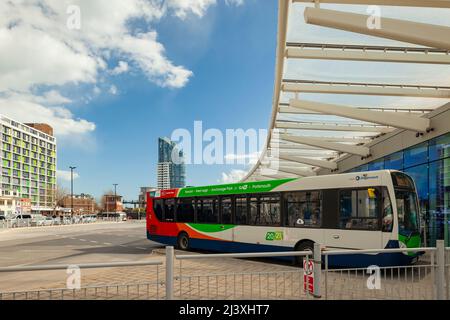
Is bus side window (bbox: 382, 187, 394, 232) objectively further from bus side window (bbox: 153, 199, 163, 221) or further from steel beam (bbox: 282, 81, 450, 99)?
bus side window (bbox: 153, 199, 163, 221)

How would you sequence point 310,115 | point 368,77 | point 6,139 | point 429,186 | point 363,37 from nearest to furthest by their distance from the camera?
1. point 363,37
2. point 368,77
3. point 429,186
4. point 310,115
5. point 6,139

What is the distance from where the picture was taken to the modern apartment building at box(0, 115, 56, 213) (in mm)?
108875

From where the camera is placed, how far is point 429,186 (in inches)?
628

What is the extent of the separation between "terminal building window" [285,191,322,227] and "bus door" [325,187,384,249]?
63cm

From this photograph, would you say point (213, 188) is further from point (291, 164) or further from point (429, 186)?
point (291, 164)

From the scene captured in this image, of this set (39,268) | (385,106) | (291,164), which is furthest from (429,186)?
(291,164)

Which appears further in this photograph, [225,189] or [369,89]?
[225,189]

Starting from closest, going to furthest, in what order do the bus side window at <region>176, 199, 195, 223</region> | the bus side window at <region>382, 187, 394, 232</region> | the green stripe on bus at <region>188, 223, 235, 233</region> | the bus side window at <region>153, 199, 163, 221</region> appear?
the bus side window at <region>382, 187, 394, 232</region>, the green stripe on bus at <region>188, 223, 235, 233</region>, the bus side window at <region>176, 199, 195, 223</region>, the bus side window at <region>153, 199, 163, 221</region>

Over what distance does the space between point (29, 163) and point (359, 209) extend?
129277mm

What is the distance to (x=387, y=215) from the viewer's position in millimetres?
9992

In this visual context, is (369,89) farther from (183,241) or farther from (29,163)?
(29,163)

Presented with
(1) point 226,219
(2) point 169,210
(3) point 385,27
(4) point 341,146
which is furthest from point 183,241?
(3) point 385,27

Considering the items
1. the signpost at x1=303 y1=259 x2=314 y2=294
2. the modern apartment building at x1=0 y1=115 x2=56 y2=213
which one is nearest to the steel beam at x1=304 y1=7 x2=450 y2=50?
the signpost at x1=303 y1=259 x2=314 y2=294

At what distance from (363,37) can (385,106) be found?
670 centimetres
